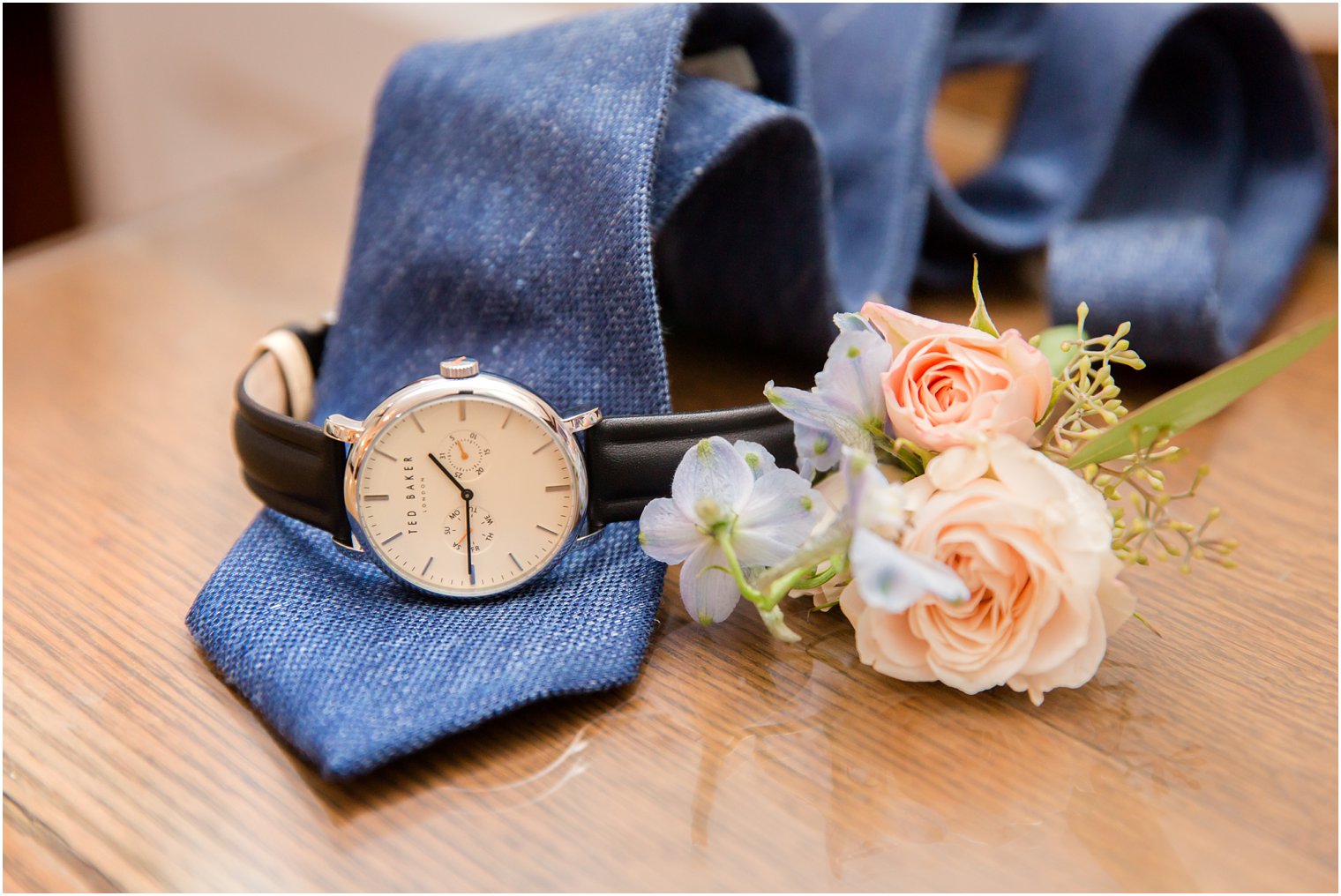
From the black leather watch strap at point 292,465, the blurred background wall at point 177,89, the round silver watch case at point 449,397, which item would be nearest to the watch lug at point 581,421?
the round silver watch case at point 449,397

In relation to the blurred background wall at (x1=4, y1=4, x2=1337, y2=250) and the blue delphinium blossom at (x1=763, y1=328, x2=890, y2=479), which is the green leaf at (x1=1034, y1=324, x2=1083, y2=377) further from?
the blurred background wall at (x1=4, y1=4, x2=1337, y2=250)

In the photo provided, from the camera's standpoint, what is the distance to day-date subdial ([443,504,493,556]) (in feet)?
1.58

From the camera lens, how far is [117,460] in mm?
618

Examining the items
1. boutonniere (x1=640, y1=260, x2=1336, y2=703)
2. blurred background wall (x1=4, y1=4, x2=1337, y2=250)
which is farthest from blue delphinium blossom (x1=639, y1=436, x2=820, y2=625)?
blurred background wall (x1=4, y1=4, x2=1337, y2=250)

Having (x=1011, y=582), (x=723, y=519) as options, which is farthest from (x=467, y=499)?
(x=1011, y=582)

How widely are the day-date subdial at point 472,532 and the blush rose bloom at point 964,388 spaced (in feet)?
0.57

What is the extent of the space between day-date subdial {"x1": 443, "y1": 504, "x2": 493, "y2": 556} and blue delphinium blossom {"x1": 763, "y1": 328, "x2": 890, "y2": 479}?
0.13 metres

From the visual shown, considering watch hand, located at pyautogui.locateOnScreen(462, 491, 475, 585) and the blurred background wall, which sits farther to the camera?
the blurred background wall

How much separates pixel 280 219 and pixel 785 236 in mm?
492

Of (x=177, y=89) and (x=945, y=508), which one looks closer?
(x=945, y=508)

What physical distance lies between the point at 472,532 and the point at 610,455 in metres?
0.07

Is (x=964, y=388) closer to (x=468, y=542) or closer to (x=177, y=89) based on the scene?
(x=468, y=542)

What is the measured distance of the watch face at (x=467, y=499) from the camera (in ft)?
1.58

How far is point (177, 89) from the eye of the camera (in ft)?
4.69
